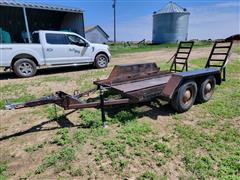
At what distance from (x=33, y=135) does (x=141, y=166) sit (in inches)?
83.1

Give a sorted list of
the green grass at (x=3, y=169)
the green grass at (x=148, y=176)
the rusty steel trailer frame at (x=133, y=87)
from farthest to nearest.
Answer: the rusty steel trailer frame at (x=133, y=87) → the green grass at (x=3, y=169) → the green grass at (x=148, y=176)

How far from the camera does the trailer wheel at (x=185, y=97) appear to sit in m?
4.23

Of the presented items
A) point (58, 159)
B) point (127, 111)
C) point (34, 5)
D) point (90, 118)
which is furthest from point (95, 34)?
point (58, 159)

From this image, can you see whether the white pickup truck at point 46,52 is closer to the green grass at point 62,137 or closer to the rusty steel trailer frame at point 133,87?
the rusty steel trailer frame at point 133,87

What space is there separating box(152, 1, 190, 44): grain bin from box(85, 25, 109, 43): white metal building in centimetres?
1518

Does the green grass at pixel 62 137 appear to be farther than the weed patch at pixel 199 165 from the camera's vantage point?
Yes

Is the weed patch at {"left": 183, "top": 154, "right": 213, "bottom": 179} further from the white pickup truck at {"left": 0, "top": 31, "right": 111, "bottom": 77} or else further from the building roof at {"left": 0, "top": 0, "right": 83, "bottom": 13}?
the building roof at {"left": 0, "top": 0, "right": 83, "bottom": 13}

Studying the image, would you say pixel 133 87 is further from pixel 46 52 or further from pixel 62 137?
pixel 46 52

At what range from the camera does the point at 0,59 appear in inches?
317

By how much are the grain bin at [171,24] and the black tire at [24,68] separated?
1130 inches

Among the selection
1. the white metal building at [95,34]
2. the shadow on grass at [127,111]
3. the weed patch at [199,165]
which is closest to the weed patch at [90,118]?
the shadow on grass at [127,111]

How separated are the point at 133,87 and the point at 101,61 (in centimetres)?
600

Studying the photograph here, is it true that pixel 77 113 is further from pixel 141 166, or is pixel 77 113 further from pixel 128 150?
pixel 141 166

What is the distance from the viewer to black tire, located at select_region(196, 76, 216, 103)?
15.8 feet
